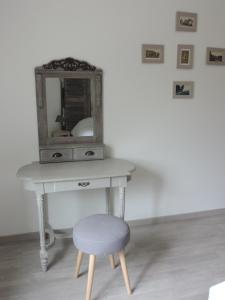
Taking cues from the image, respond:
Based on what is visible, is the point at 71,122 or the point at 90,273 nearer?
the point at 90,273

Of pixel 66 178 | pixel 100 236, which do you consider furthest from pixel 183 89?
pixel 100 236

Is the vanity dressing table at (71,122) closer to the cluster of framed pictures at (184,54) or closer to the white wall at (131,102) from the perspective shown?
the white wall at (131,102)

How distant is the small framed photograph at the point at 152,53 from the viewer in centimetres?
257

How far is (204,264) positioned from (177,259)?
0.21 m

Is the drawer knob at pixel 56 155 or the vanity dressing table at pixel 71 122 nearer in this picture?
the vanity dressing table at pixel 71 122

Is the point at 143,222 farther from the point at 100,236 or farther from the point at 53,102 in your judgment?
the point at 53,102

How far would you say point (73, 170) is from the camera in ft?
7.30

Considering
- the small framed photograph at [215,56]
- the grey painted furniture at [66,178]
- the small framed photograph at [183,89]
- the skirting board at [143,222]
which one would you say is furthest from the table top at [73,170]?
the small framed photograph at [215,56]

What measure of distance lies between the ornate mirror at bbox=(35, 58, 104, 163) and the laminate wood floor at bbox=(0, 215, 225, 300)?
853mm

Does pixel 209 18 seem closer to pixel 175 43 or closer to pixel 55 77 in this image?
pixel 175 43

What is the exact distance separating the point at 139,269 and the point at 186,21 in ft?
7.29

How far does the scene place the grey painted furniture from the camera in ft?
6.73

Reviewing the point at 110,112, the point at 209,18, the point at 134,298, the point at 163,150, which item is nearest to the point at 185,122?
the point at 163,150

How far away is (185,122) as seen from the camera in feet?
9.31
